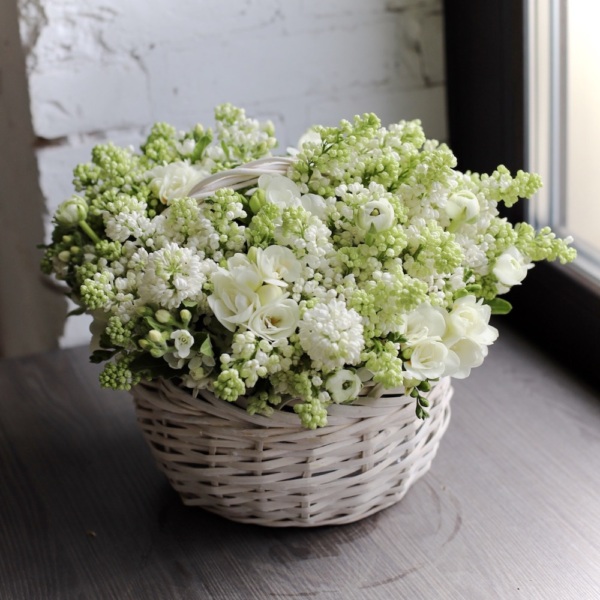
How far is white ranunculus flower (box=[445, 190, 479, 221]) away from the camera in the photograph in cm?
81

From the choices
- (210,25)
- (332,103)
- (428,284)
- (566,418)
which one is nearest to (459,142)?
(332,103)

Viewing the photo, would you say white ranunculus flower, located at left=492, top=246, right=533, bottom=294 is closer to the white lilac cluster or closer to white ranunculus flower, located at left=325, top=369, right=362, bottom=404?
the white lilac cluster

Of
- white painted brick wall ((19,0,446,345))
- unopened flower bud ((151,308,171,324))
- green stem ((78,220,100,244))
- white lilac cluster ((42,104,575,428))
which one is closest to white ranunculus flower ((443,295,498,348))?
white lilac cluster ((42,104,575,428))

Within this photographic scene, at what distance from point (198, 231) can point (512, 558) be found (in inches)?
16.7

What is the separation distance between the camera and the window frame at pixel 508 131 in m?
1.15

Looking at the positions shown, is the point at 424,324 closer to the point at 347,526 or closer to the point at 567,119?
the point at 347,526

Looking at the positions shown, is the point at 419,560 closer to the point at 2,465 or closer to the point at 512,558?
the point at 512,558

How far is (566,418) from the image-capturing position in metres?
1.05

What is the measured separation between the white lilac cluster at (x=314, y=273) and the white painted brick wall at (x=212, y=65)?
1.45 ft

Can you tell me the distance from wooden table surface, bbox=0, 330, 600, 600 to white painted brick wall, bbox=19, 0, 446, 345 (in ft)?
1.33

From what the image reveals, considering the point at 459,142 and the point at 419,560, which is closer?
the point at 419,560

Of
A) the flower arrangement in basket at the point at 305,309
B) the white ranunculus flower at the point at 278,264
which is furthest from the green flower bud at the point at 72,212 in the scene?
the white ranunculus flower at the point at 278,264

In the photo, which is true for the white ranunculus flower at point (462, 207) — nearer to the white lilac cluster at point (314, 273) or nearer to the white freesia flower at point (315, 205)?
the white lilac cluster at point (314, 273)

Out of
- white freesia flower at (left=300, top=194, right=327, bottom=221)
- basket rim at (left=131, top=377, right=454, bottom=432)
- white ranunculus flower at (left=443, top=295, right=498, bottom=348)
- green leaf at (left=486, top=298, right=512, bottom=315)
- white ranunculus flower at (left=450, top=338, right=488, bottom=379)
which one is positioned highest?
white freesia flower at (left=300, top=194, right=327, bottom=221)
